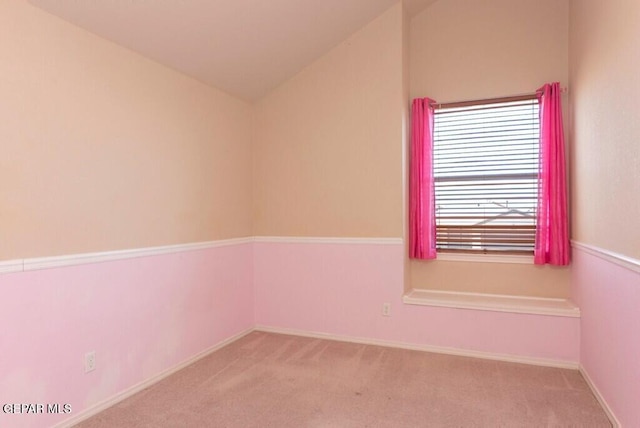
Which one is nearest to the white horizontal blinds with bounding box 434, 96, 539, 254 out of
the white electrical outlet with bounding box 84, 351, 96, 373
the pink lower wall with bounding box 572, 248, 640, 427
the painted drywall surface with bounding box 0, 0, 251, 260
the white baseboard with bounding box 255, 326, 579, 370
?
the pink lower wall with bounding box 572, 248, 640, 427

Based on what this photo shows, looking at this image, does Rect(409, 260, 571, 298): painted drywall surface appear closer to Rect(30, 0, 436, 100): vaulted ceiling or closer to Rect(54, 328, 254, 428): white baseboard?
Rect(54, 328, 254, 428): white baseboard

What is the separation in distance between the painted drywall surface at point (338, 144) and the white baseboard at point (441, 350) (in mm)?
966

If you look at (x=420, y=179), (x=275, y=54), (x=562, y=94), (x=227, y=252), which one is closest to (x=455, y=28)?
(x=562, y=94)

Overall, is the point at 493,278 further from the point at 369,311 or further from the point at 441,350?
the point at 369,311

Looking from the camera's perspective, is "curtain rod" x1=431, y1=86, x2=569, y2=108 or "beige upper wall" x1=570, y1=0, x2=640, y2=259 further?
"curtain rod" x1=431, y1=86, x2=569, y2=108

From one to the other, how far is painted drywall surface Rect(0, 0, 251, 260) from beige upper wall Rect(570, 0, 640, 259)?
288cm

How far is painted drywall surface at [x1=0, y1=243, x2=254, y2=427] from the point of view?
2.03 m

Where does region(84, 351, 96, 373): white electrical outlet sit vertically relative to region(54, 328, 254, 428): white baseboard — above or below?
above

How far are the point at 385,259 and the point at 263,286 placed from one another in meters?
1.31

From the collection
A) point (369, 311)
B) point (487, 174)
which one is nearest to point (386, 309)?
point (369, 311)

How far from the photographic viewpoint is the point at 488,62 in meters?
3.62

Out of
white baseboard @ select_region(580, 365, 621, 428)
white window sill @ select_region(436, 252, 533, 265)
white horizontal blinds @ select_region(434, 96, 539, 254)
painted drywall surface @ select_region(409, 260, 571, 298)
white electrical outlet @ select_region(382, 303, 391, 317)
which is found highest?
white horizontal blinds @ select_region(434, 96, 539, 254)

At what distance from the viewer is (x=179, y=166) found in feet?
10.2

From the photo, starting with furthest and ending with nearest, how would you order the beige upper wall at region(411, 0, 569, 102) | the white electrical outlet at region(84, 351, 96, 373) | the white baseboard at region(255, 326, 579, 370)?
the beige upper wall at region(411, 0, 569, 102) < the white baseboard at region(255, 326, 579, 370) < the white electrical outlet at region(84, 351, 96, 373)
